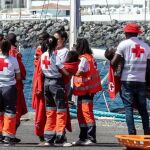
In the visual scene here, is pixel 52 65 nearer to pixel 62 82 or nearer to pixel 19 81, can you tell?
pixel 62 82

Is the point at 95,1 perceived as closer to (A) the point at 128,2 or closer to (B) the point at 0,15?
(A) the point at 128,2

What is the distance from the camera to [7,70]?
1472cm

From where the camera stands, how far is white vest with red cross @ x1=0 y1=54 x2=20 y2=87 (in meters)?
14.7

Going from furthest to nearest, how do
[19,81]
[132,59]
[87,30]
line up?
[87,30]
[19,81]
[132,59]

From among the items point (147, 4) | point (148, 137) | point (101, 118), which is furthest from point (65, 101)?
point (147, 4)

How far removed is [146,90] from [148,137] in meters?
1.82

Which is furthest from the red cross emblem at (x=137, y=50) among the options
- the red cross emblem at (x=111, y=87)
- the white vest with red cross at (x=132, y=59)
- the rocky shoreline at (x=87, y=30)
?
the rocky shoreline at (x=87, y=30)

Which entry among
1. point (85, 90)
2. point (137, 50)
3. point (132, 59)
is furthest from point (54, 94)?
point (137, 50)

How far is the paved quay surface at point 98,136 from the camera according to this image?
1449 cm

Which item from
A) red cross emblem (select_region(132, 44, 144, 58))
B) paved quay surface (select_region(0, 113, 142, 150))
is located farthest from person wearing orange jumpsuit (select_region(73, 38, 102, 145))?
red cross emblem (select_region(132, 44, 144, 58))

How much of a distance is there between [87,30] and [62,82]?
67437 millimetres

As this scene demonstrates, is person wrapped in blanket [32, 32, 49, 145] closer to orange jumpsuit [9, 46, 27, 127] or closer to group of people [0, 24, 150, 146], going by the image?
group of people [0, 24, 150, 146]

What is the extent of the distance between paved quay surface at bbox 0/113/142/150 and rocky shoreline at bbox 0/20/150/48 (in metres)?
56.9

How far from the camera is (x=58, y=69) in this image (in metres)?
14.7
